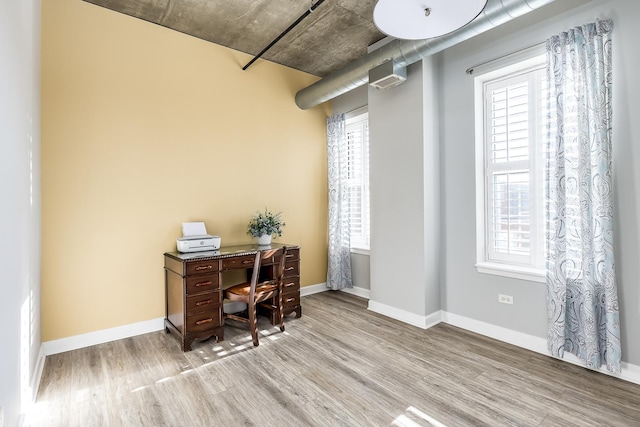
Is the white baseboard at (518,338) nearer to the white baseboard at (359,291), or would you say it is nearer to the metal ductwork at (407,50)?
the white baseboard at (359,291)

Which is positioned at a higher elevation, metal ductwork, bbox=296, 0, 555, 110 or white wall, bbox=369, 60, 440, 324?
metal ductwork, bbox=296, 0, 555, 110

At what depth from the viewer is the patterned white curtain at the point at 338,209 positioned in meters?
A: 4.68

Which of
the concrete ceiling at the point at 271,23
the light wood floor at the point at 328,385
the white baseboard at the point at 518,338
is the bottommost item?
the light wood floor at the point at 328,385

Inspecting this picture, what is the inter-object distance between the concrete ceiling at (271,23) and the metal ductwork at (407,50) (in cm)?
38

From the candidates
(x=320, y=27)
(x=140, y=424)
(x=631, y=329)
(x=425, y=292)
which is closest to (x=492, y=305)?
(x=425, y=292)

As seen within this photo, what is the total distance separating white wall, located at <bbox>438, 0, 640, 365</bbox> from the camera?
236 cm

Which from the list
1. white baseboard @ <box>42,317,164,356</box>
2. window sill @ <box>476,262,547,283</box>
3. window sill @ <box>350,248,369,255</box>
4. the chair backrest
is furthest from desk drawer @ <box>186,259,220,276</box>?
window sill @ <box>476,262,547,283</box>

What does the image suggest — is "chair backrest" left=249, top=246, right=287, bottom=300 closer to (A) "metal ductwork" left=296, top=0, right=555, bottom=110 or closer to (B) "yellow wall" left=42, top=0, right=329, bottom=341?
(B) "yellow wall" left=42, top=0, right=329, bottom=341

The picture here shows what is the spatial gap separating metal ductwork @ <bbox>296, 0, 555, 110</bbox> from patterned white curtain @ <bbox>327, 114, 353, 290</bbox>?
608 mm

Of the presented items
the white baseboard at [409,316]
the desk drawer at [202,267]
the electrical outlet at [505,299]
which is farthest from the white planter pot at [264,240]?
the electrical outlet at [505,299]

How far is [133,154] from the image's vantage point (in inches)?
130

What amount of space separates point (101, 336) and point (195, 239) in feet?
4.15

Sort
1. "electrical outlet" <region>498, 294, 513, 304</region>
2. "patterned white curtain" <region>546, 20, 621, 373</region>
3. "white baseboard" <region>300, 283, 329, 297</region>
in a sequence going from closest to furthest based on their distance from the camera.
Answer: "patterned white curtain" <region>546, 20, 621, 373</region>
"electrical outlet" <region>498, 294, 513, 304</region>
"white baseboard" <region>300, 283, 329, 297</region>

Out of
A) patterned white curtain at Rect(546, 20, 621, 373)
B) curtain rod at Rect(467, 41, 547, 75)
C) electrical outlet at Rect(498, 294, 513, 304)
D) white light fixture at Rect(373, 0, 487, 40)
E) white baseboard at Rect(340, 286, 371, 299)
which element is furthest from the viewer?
white baseboard at Rect(340, 286, 371, 299)
